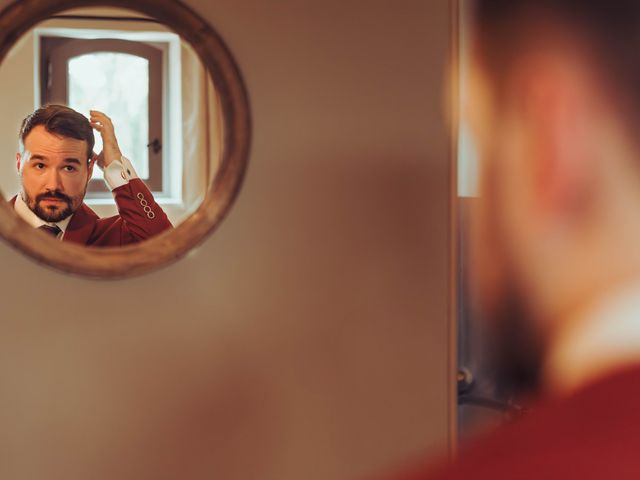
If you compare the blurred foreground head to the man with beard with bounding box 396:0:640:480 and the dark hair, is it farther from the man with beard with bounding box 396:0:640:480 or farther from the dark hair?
the dark hair

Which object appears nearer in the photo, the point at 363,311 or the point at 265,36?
the point at 265,36

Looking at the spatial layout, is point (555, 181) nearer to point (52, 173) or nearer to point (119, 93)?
point (119, 93)

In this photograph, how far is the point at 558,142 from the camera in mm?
2064

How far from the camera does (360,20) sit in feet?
5.84

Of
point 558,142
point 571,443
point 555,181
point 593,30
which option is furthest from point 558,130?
point 571,443

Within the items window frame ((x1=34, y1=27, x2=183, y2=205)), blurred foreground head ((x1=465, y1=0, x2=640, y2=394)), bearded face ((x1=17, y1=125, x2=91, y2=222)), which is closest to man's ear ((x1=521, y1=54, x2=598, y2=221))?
blurred foreground head ((x1=465, y1=0, x2=640, y2=394))

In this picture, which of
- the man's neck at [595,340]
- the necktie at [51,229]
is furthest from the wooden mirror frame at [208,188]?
the man's neck at [595,340]

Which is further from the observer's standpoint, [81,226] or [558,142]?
[558,142]

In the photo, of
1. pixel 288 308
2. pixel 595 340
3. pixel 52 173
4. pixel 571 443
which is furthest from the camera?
pixel 595 340

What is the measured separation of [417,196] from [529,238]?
49 cm

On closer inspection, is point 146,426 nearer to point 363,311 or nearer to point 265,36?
point 363,311

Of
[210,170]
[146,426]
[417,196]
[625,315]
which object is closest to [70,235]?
[210,170]

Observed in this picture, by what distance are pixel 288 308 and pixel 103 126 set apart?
1.93 feet

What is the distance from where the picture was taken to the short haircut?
2.04 metres
